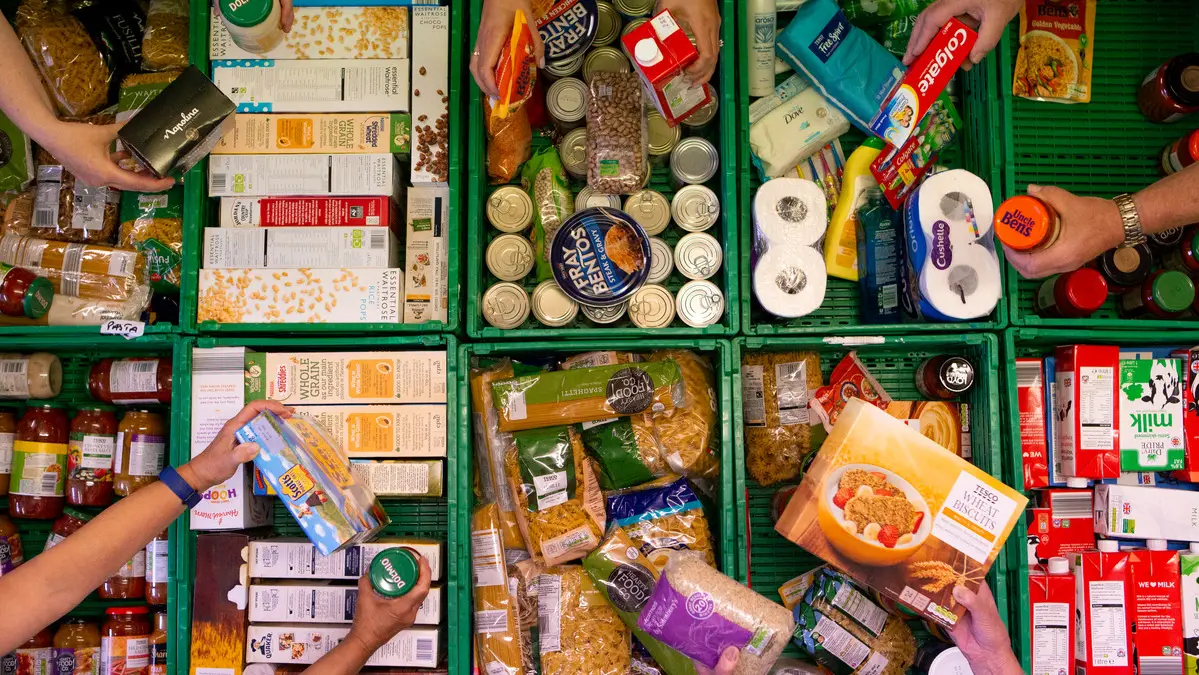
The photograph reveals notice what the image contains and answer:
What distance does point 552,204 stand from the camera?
2.61 meters

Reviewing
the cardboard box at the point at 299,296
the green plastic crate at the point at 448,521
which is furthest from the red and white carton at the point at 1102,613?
the cardboard box at the point at 299,296

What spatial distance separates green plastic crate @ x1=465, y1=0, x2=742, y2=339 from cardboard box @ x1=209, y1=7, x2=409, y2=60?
26cm

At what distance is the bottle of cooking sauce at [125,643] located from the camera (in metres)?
2.48

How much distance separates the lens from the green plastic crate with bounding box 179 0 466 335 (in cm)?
241

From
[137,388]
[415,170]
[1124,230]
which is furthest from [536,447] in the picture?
[1124,230]

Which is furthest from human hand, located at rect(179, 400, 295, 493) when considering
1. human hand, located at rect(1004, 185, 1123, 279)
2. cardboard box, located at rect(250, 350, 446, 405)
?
human hand, located at rect(1004, 185, 1123, 279)

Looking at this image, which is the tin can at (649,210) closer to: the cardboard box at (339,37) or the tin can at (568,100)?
the tin can at (568,100)

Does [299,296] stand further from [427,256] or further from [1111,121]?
[1111,121]

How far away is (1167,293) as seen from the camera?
2500 mm

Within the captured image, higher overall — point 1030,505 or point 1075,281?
point 1075,281

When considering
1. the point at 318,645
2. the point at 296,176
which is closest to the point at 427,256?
the point at 296,176

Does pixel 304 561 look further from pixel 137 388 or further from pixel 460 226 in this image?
pixel 460 226

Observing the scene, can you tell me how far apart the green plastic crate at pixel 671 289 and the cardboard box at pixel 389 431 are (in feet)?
1.02

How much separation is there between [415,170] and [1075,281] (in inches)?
83.1
